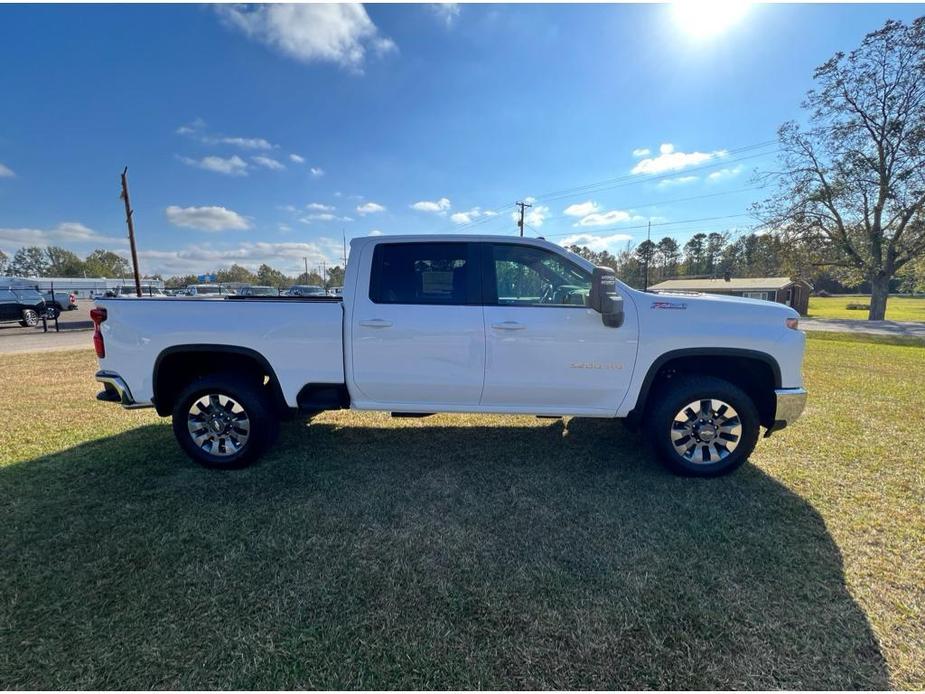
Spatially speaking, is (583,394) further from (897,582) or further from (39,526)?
(39,526)

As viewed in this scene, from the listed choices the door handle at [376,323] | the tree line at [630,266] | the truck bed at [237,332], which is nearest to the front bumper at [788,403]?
the door handle at [376,323]

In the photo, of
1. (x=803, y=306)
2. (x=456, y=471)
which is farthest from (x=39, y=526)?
(x=803, y=306)

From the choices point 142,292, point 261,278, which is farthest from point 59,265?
point 142,292

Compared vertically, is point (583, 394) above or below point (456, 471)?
above

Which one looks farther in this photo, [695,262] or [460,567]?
[695,262]

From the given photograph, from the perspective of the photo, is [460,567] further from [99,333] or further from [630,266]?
[630,266]

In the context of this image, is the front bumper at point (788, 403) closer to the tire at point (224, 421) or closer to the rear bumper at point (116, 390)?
the tire at point (224, 421)

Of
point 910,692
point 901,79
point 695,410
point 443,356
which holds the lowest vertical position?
point 910,692

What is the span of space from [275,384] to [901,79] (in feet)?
122

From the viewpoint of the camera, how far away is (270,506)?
3117mm

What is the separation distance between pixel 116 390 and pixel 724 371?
5.27m

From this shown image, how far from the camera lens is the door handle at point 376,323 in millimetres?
3467

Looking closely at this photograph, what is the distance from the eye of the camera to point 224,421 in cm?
369

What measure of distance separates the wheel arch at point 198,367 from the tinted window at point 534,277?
210 cm
